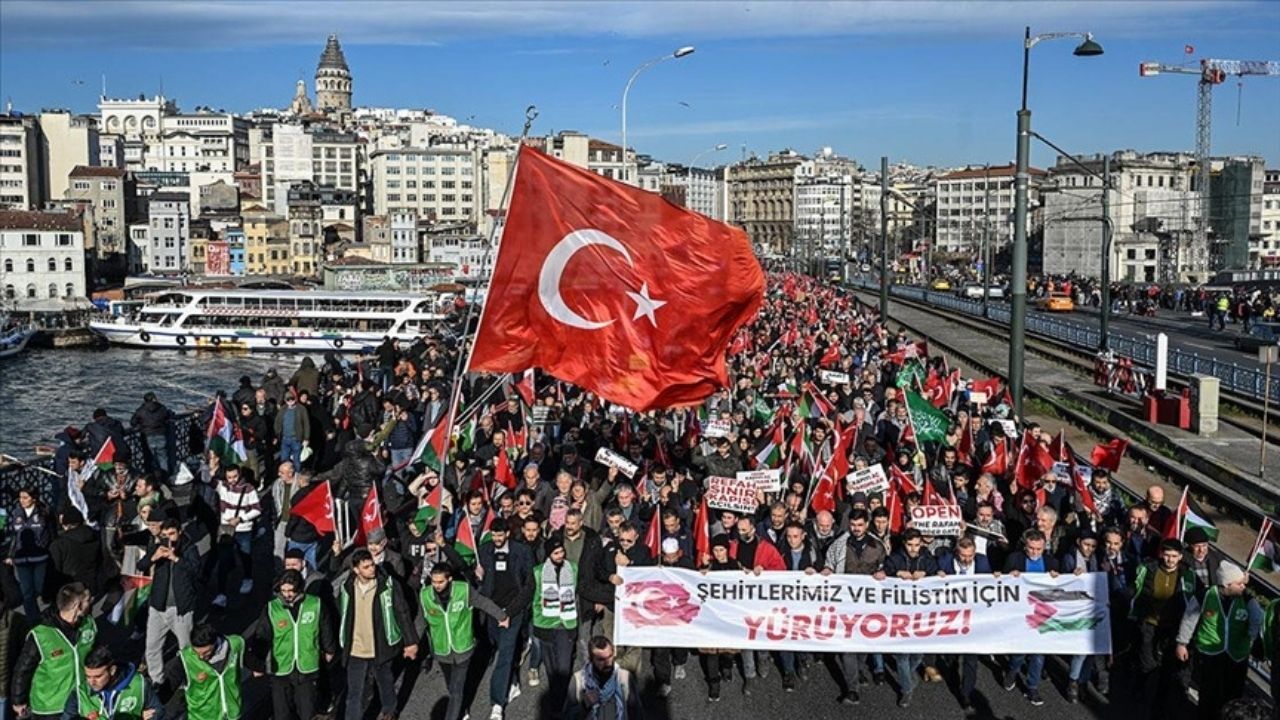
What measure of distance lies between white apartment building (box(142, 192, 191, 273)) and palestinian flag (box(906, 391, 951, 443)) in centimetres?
14074

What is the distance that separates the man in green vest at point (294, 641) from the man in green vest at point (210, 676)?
1.45 ft

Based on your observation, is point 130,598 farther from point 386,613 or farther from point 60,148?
point 60,148

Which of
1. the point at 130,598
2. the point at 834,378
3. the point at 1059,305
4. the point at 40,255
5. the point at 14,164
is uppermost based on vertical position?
the point at 14,164

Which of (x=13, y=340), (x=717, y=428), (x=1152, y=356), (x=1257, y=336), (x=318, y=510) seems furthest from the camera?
(x=13, y=340)

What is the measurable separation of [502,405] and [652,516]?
24.2 ft

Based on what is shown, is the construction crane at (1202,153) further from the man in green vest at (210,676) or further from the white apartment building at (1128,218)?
the man in green vest at (210,676)

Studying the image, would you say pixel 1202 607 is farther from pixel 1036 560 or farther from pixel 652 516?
pixel 652 516

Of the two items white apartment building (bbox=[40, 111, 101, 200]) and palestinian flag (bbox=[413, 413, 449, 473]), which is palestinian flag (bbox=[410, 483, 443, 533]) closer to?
palestinian flag (bbox=[413, 413, 449, 473])

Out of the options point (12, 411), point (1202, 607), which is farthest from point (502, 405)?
point (12, 411)

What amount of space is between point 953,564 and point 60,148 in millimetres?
182484

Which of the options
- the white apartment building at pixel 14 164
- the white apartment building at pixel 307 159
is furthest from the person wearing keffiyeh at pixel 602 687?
the white apartment building at pixel 307 159

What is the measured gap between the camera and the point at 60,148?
17162 cm

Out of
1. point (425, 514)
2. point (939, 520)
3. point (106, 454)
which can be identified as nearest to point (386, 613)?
point (425, 514)

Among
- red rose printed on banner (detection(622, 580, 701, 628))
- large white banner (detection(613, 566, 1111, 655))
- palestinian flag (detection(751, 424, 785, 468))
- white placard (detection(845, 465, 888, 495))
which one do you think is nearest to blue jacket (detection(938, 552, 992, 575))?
large white banner (detection(613, 566, 1111, 655))
